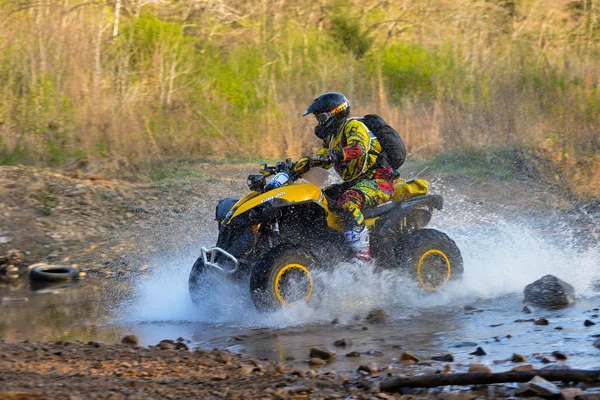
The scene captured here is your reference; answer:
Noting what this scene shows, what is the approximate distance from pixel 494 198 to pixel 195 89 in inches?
277

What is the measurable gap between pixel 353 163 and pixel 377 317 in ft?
5.23

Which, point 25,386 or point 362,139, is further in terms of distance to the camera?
point 362,139

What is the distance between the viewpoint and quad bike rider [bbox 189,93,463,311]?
7.62 metres

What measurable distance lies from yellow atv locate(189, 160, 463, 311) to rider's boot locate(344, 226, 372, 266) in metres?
0.09

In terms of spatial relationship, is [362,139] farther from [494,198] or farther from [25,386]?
[494,198]

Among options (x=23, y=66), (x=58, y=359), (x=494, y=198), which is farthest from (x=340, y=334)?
(x=23, y=66)

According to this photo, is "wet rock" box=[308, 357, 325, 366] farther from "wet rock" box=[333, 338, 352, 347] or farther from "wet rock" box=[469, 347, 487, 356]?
"wet rock" box=[469, 347, 487, 356]

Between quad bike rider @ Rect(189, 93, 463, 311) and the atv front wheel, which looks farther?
the atv front wheel

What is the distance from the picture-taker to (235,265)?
7.62m

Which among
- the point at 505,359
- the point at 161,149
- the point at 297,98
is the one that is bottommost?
the point at 505,359

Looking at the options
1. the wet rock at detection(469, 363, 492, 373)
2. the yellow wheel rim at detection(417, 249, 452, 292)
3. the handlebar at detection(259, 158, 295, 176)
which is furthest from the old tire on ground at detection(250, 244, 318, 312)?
the wet rock at detection(469, 363, 492, 373)

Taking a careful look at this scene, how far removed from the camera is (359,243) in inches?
314

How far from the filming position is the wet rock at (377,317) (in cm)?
756

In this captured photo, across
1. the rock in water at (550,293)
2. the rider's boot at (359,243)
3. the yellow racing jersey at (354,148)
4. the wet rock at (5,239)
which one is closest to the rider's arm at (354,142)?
the yellow racing jersey at (354,148)
